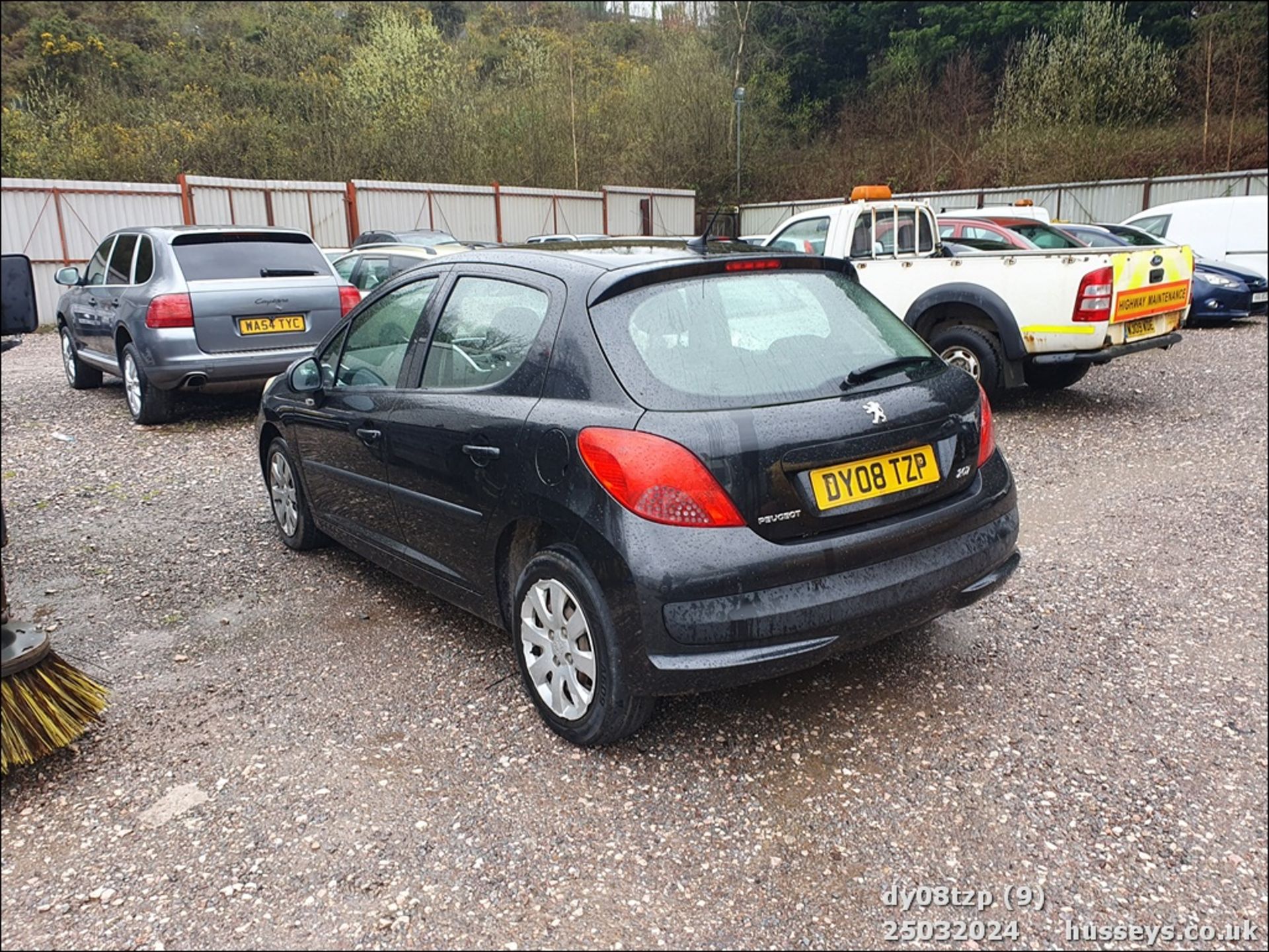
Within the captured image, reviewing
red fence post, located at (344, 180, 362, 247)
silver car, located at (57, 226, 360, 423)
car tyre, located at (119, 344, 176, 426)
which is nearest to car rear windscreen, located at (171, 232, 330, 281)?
silver car, located at (57, 226, 360, 423)

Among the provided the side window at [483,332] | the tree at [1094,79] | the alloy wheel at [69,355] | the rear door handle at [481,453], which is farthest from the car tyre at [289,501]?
the tree at [1094,79]

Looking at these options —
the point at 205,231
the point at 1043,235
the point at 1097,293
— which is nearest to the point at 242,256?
the point at 205,231

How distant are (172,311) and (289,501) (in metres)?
3.49

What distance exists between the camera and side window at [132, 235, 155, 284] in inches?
310

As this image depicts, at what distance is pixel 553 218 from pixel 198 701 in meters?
23.9

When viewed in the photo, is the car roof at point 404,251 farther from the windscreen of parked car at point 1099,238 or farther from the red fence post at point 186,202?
the windscreen of parked car at point 1099,238

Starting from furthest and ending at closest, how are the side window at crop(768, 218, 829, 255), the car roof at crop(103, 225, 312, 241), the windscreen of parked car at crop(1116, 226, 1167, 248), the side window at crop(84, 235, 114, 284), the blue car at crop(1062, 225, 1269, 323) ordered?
the blue car at crop(1062, 225, 1269, 323)
the windscreen of parked car at crop(1116, 226, 1167, 248)
the side window at crop(768, 218, 829, 255)
the side window at crop(84, 235, 114, 284)
the car roof at crop(103, 225, 312, 241)

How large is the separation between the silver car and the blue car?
10538 millimetres

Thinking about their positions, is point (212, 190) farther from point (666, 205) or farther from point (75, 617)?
point (75, 617)

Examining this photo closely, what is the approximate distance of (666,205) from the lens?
29.3 meters

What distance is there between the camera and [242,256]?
794cm

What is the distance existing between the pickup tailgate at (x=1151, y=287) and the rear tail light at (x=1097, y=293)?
0.06m

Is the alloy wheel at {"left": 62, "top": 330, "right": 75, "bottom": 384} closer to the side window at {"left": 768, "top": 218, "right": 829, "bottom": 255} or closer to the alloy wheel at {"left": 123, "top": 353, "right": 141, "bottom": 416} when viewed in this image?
the alloy wheel at {"left": 123, "top": 353, "right": 141, "bottom": 416}

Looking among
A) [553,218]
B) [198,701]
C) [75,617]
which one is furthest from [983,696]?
[553,218]
